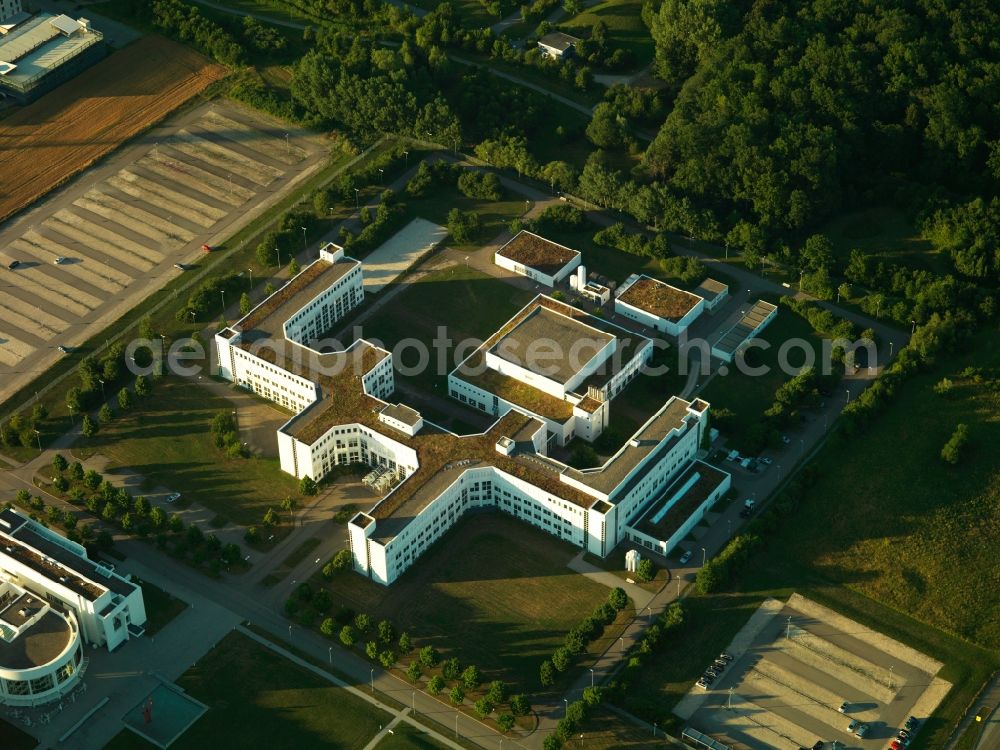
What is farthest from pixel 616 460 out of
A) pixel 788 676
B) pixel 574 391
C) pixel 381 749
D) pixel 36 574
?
pixel 36 574

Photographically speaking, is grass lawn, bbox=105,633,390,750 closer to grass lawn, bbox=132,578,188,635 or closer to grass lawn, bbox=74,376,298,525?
grass lawn, bbox=132,578,188,635

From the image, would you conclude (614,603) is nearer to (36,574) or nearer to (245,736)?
(245,736)

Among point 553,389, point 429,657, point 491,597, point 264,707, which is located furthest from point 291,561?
point 553,389

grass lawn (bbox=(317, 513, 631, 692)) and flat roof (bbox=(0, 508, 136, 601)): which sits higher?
flat roof (bbox=(0, 508, 136, 601))

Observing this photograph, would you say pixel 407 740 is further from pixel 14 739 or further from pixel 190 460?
pixel 190 460

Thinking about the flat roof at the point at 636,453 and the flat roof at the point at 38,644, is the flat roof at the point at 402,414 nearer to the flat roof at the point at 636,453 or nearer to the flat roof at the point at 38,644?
the flat roof at the point at 636,453

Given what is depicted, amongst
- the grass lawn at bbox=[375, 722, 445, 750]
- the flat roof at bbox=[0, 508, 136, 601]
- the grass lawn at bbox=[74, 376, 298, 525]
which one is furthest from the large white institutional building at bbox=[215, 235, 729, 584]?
the flat roof at bbox=[0, 508, 136, 601]
